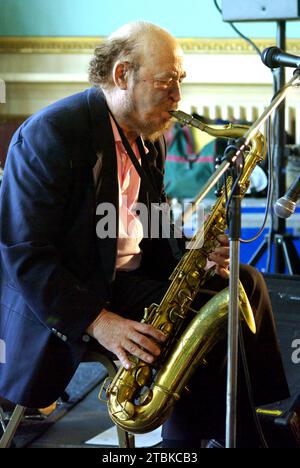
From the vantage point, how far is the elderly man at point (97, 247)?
5.90 ft

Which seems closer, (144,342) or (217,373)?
(144,342)

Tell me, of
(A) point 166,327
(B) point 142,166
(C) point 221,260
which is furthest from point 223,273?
(B) point 142,166

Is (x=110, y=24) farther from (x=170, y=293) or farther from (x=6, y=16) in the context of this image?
(x=170, y=293)

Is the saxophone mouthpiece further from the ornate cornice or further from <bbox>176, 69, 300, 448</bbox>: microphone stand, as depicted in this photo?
the ornate cornice

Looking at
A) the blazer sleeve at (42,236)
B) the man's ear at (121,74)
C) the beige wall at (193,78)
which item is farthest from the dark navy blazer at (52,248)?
the beige wall at (193,78)

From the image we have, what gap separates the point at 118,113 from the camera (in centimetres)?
200

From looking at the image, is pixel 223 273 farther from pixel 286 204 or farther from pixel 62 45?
pixel 62 45

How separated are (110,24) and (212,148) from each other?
3.22 ft

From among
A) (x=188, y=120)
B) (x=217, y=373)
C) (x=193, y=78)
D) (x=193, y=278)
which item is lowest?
(x=217, y=373)

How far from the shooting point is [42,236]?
181 centimetres

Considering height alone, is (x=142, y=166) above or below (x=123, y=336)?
above

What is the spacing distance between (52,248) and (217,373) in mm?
478
